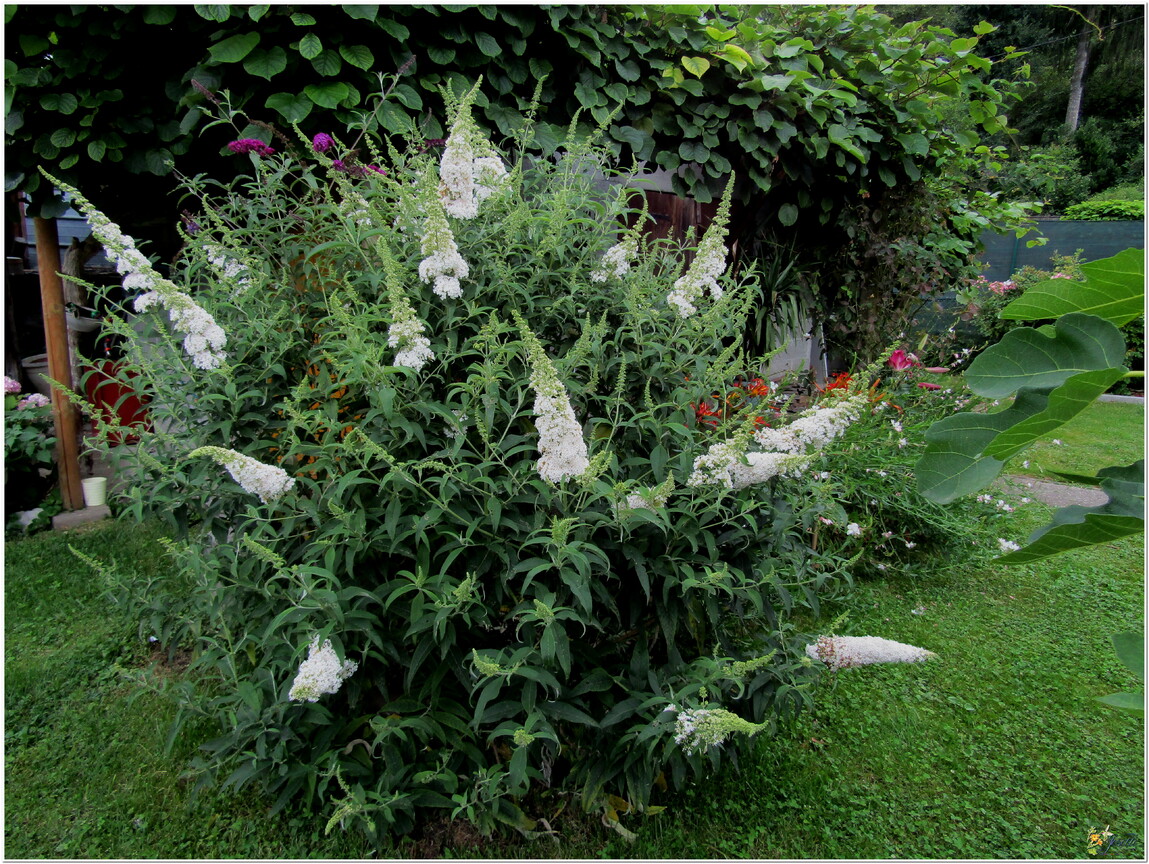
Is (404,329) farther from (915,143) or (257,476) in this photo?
(915,143)

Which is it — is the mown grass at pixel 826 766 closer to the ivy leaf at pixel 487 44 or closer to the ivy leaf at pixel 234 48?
the ivy leaf at pixel 234 48

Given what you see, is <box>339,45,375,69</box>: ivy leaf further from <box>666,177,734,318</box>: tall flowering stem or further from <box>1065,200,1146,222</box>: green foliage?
<box>1065,200,1146,222</box>: green foliage

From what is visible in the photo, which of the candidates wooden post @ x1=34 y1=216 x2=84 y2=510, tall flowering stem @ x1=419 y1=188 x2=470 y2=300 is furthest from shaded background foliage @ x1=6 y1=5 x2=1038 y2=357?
tall flowering stem @ x1=419 y1=188 x2=470 y2=300

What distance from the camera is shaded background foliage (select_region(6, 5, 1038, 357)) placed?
3.08m

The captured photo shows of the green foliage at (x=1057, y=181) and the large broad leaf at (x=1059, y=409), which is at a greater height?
the green foliage at (x=1057, y=181)

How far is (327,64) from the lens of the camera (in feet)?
9.86

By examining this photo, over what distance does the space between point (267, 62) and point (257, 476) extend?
229cm

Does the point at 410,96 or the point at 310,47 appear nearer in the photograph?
the point at 310,47

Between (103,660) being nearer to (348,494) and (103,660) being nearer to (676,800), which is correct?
(348,494)

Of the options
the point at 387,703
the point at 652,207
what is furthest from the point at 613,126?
the point at 387,703

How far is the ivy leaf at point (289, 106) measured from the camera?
9.67ft

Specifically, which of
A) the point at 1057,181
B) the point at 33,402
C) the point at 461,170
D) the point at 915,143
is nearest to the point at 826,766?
the point at 461,170

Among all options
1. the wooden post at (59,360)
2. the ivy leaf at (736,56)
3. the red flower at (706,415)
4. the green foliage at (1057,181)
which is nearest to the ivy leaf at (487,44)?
the ivy leaf at (736,56)

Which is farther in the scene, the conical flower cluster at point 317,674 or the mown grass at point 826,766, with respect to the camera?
the mown grass at point 826,766
